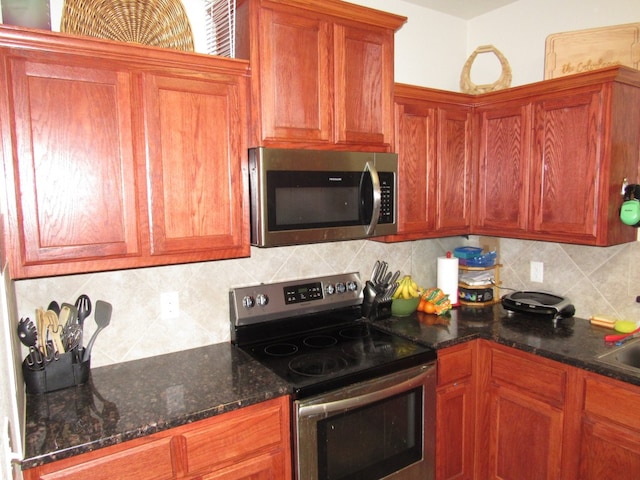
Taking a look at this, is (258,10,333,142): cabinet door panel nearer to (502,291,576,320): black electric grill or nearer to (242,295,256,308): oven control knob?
(242,295,256,308): oven control knob

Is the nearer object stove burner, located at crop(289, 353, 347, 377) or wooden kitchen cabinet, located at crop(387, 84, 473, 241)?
stove burner, located at crop(289, 353, 347, 377)

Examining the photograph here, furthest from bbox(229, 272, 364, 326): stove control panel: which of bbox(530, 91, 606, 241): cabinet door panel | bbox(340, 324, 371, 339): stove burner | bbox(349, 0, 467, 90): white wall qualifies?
bbox(349, 0, 467, 90): white wall

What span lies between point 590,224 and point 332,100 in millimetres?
1333

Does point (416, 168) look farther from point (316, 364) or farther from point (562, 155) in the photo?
point (316, 364)

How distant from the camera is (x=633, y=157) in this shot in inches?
83.0

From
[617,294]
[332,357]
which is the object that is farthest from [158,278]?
[617,294]

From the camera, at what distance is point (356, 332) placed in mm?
2258

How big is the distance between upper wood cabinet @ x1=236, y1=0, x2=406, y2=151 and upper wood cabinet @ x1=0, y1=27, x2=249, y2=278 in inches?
4.4

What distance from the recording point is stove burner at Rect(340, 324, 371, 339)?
2206mm

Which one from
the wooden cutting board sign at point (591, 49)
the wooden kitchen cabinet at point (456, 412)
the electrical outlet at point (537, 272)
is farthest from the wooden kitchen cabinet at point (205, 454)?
the wooden cutting board sign at point (591, 49)

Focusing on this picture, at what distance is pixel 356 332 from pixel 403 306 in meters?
0.34

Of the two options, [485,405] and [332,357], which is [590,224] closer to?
[485,405]

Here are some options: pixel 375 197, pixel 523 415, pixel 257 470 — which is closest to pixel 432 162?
pixel 375 197

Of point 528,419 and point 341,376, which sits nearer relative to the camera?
point 341,376
